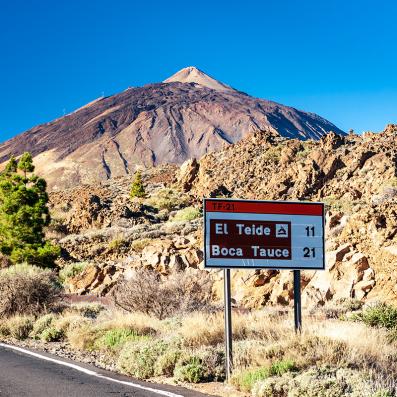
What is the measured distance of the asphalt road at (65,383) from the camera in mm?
8352

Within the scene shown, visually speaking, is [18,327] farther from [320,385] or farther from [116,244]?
[116,244]

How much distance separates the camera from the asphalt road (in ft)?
27.4

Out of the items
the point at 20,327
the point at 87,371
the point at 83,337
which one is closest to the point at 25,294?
the point at 20,327

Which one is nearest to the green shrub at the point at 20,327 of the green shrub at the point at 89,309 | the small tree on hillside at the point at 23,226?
the green shrub at the point at 89,309

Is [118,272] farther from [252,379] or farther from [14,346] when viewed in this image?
[252,379]

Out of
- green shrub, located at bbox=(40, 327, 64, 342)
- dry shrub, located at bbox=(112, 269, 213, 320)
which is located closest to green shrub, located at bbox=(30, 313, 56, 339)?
green shrub, located at bbox=(40, 327, 64, 342)

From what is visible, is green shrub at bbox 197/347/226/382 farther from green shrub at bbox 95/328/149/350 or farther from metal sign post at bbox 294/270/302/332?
green shrub at bbox 95/328/149/350

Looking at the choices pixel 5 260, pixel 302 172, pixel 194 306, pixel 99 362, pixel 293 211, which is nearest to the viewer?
pixel 293 211

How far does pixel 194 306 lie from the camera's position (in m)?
16.3

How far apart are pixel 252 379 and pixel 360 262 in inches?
487

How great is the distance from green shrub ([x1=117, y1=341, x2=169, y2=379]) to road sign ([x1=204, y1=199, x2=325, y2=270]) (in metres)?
2.07

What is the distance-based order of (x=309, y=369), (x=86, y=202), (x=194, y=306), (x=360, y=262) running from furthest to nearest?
(x=86, y=202) < (x=360, y=262) < (x=194, y=306) < (x=309, y=369)

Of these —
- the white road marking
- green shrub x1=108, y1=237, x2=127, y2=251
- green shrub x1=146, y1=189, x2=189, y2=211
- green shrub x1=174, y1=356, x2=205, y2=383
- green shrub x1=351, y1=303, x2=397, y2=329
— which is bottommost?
the white road marking

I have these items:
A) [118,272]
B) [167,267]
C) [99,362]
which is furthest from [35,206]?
[99,362]
